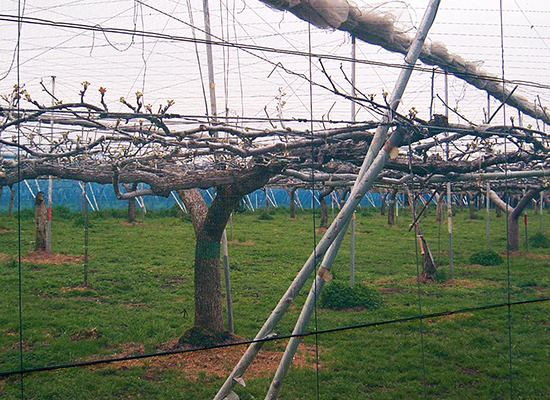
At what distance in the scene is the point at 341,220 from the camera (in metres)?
3.13

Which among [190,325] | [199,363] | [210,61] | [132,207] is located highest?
[210,61]

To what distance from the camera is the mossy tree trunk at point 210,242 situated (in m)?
3.88

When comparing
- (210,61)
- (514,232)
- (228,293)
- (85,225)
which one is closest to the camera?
(210,61)

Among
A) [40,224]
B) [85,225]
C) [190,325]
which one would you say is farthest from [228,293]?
[40,224]

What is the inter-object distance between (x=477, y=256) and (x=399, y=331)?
4187 mm

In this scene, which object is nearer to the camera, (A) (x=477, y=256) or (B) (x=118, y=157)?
(B) (x=118, y=157)

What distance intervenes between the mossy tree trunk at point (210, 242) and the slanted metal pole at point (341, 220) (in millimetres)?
854

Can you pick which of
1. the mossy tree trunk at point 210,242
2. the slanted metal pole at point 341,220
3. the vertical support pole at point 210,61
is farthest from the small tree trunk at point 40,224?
the slanted metal pole at point 341,220

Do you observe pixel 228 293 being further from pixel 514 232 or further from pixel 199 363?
pixel 514 232

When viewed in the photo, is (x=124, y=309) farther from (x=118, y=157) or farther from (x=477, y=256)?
(x=477, y=256)

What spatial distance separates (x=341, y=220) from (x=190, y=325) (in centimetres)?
152

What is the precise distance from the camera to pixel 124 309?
11.2 feet

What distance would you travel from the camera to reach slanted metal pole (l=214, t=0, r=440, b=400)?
3.04 metres

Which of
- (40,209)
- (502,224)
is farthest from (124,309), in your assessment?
(502,224)
